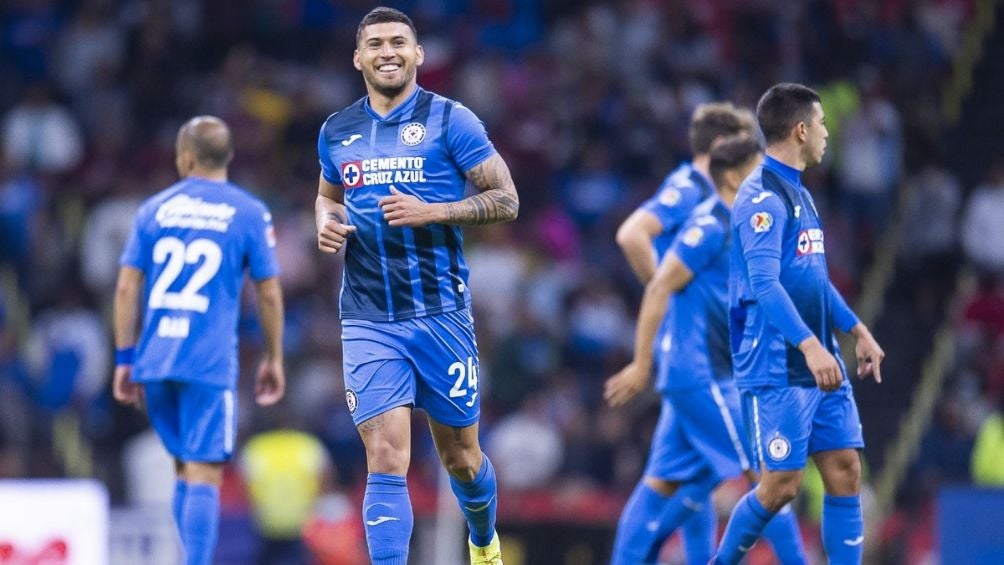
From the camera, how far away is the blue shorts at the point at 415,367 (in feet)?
23.0

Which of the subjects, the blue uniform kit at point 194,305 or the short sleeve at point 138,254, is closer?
the blue uniform kit at point 194,305

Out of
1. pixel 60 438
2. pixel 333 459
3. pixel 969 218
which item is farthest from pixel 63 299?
pixel 969 218

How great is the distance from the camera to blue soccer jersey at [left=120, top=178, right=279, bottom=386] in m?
8.71

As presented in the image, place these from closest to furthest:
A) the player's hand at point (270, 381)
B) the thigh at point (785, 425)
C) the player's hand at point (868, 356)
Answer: the thigh at point (785, 425) < the player's hand at point (868, 356) < the player's hand at point (270, 381)

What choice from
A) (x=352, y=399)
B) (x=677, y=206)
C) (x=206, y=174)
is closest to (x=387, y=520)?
(x=352, y=399)

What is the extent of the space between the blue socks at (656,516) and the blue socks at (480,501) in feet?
5.02

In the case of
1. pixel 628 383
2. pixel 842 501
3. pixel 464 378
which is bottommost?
pixel 842 501

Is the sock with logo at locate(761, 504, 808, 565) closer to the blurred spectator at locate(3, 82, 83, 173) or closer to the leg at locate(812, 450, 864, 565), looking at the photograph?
the leg at locate(812, 450, 864, 565)

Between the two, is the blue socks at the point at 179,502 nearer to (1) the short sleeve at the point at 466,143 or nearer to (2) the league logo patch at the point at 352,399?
(2) the league logo patch at the point at 352,399

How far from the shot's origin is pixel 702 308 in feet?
29.2

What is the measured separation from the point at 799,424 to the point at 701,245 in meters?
1.57

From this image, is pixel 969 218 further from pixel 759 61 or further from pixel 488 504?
pixel 488 504

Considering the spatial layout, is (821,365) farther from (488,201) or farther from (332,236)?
(332,236)

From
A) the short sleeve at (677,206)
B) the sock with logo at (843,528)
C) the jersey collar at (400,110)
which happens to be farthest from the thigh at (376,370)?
the short sleeve at (677,206)
